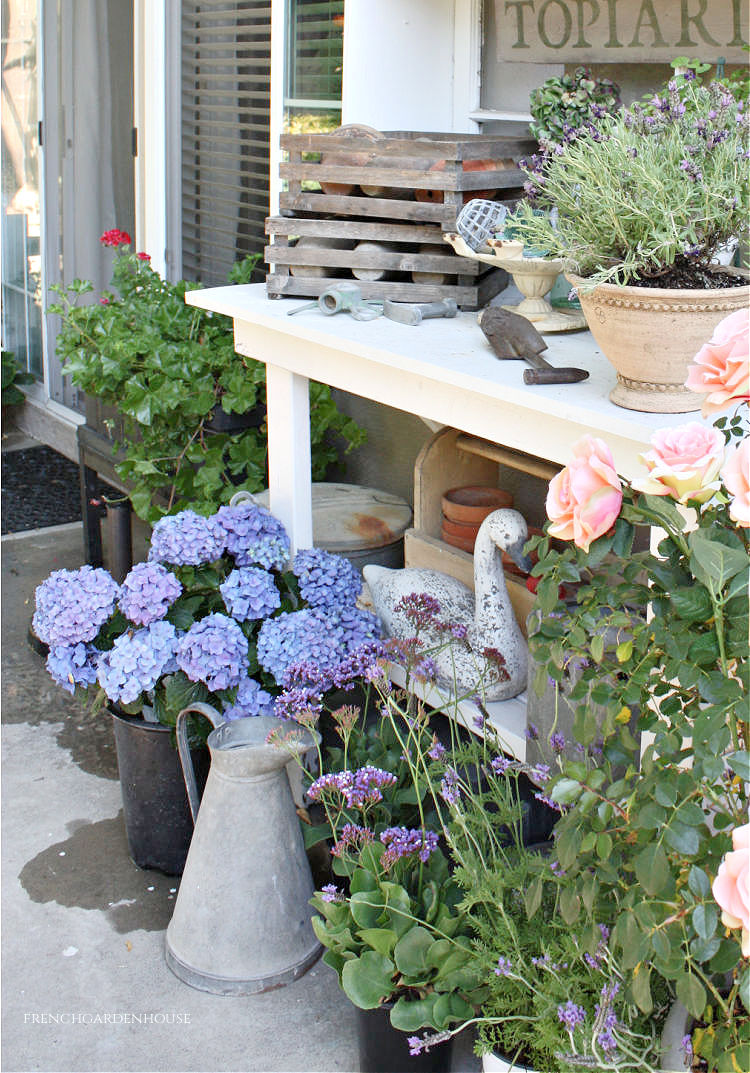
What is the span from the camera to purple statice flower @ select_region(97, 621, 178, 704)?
2.36 metres

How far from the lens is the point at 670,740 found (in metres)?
1.22

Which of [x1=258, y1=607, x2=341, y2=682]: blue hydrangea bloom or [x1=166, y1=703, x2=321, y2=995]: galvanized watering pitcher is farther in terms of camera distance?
[x1=258, y1=607, x2=341, y2=682]: blue hydrangea bloom

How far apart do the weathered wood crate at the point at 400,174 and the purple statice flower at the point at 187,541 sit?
0.68 m

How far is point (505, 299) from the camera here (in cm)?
249

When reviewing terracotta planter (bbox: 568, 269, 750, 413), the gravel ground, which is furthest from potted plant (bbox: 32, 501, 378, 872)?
the gravel ground

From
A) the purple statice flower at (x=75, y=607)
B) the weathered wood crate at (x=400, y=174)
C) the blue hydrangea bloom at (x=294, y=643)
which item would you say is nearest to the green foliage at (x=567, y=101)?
the weathered wood crate at (x=400, y=174)

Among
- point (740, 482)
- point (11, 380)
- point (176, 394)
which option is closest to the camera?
point (740, 482)

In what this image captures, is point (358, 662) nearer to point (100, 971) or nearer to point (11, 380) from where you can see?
point (100, 971)

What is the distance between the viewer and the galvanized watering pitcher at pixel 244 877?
2223 millimetres

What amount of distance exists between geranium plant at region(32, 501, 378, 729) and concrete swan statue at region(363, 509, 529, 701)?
16 cm

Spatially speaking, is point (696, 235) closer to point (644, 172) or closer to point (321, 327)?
point (644, 172)

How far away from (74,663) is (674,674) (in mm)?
1543
